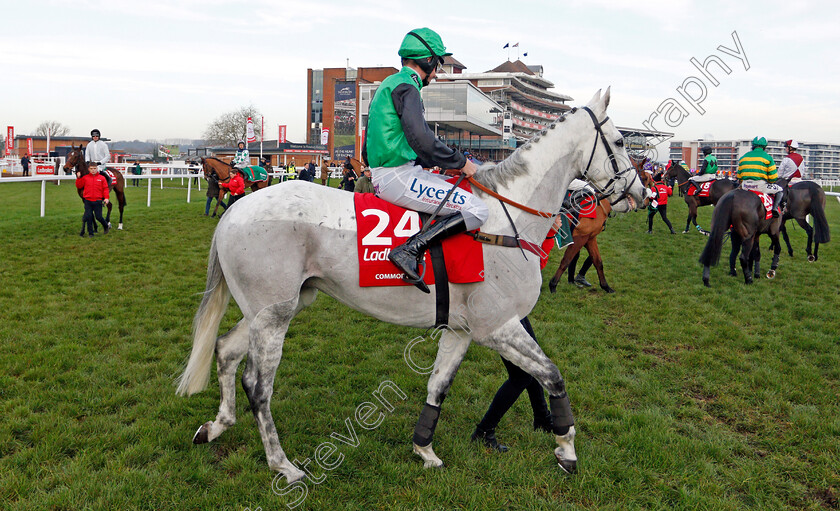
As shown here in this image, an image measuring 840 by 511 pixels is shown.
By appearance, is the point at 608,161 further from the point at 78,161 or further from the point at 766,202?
the point at 78,161

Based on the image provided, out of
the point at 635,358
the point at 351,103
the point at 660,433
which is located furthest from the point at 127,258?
the point at 351,103

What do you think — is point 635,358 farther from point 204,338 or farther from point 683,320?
point 204,338

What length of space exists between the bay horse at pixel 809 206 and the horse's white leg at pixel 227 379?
38.1ft

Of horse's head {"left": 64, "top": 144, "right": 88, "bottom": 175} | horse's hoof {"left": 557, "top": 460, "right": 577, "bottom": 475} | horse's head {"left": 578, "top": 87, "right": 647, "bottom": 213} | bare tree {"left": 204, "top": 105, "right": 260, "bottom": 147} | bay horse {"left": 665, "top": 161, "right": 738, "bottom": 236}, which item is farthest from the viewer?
bare tree {"left": 204, "top": 105, "right": 260, "bottom": 147}

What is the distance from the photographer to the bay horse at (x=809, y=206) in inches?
435

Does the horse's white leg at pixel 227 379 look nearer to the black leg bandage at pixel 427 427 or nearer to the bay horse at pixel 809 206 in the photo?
the black leg bandage at pixel 427 427

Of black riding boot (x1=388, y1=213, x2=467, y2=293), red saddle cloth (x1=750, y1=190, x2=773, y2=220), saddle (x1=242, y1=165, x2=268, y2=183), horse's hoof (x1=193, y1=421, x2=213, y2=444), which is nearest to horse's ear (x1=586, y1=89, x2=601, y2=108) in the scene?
black riding boot (x1=388, y1=213, x2=467, y2=293)

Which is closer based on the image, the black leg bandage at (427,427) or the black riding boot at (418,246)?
the black riding boot at (418,246)

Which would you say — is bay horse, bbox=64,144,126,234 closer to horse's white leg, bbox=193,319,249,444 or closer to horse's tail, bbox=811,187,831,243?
horse's white leg, bbox=193,319,249,444

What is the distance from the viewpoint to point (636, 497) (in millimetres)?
3203

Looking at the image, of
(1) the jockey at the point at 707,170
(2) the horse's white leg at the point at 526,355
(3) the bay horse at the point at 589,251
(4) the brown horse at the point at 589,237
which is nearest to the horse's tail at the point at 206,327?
(2) the horse's white leg at the point at 526,355

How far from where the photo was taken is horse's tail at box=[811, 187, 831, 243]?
1094 centimetres

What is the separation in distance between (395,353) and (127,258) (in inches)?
259

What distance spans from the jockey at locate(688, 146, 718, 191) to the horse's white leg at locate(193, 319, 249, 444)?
50.5ft
